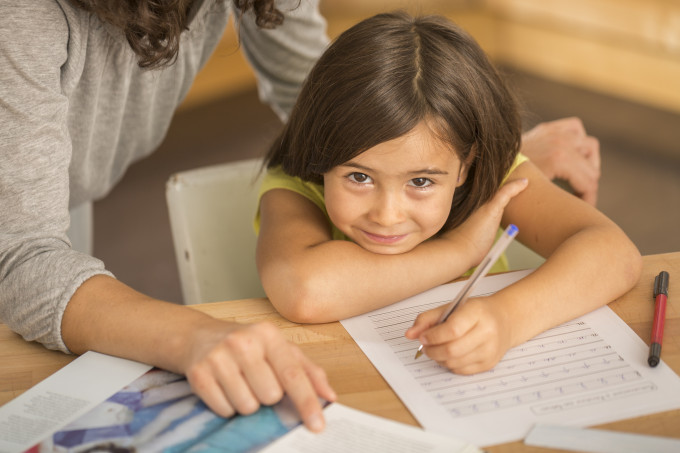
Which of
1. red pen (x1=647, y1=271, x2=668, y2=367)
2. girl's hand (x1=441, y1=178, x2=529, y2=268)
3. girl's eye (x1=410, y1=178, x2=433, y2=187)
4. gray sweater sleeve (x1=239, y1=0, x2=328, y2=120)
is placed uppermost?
gray sweater sleeve (x1=239, y1=0, x2=328, y2=120)

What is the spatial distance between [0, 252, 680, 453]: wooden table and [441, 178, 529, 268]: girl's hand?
18 centimetres

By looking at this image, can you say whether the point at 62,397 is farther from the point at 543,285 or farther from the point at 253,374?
the point at 543,285

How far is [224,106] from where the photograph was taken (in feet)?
11.5

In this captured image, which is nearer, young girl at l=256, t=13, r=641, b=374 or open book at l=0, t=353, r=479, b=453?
open book at l=0, t=353, r=479, b=453

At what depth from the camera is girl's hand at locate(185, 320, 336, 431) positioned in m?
0.70

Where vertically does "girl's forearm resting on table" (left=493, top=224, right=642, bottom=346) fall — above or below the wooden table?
above

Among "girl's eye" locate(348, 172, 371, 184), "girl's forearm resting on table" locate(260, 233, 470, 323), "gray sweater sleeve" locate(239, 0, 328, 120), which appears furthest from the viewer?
"gray sweater sleeve" locate(239, 0, 328, 120)

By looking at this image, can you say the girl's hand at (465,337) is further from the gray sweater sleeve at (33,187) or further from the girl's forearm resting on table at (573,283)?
the gray sweater sleeve at (33,187)

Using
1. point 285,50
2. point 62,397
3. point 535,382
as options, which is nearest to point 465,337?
point 535,382

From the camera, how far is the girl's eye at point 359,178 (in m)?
0.97

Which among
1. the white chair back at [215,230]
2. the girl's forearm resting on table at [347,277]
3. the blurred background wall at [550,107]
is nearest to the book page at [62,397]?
the girl's forearm resting on table at [347,277]

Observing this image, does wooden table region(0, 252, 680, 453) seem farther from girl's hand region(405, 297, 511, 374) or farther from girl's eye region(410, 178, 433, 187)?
girl's eye region(410, 178, 433, 187)

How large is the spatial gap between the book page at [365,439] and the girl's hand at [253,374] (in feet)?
0.06

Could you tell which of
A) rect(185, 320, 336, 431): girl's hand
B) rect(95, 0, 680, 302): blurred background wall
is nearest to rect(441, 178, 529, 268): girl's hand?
rect(185, 320, 336, 431): girl's hand
